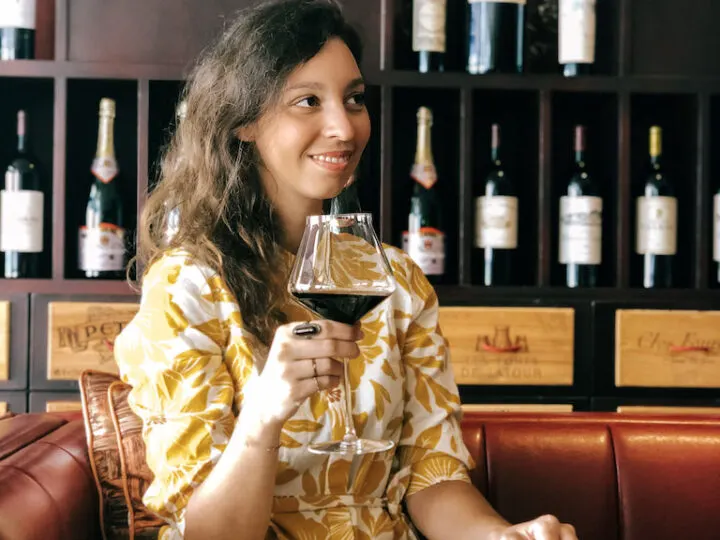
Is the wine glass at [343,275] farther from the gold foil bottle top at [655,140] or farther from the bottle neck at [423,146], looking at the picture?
the gold foil bottle top at [655,140]

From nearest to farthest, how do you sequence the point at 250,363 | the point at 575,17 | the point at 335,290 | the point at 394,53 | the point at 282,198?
the point at 335,290 → the point at 250,363 → the point at 282,198 → the point at 575,17 → the point at 394,53

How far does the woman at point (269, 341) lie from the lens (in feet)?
3.19

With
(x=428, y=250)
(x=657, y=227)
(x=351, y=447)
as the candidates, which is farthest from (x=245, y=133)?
(x=657, y=227)

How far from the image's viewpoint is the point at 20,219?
195 cm

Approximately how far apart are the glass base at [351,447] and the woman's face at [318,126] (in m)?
0.35

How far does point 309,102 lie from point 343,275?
0.35m

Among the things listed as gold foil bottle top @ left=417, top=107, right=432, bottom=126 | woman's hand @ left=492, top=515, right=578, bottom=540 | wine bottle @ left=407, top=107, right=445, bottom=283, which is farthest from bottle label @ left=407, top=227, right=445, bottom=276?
woman's hand @ left=492, top=515, right=578, bottom=540

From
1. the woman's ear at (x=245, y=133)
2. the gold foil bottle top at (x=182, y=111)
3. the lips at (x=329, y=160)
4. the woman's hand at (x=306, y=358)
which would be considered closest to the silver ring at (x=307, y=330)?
the woman's hand at (x=306, y=358)

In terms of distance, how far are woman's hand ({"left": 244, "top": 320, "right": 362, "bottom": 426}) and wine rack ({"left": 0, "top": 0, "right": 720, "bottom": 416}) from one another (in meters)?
1.19

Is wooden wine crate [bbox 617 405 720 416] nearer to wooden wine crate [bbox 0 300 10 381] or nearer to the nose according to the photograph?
the nose

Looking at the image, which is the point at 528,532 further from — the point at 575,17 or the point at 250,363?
the point at 575,17

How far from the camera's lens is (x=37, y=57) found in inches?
82.4

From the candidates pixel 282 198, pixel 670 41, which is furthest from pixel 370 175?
pixel 282 198

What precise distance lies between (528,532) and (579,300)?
45.2 inches
